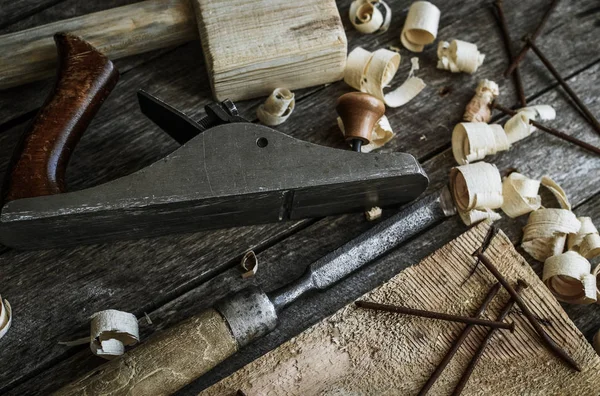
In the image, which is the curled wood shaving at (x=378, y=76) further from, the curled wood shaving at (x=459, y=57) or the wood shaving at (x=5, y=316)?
the wood shaving at (x=5, y=316)

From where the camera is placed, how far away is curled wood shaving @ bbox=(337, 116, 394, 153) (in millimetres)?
2057

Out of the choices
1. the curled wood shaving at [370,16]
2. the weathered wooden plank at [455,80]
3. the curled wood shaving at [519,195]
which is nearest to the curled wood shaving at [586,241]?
the curled wood shaving at [519,195]

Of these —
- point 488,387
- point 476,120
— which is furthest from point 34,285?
point 476,120

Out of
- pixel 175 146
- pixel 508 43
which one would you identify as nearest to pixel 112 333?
pixel 175 146

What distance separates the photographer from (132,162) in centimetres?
203

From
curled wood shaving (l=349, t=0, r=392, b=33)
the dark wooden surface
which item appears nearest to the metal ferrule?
the dark wooden surface

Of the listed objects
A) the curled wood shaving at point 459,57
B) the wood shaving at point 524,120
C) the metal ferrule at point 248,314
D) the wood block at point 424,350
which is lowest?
the wood block at point 424,350

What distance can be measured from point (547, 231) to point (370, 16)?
2.97ft

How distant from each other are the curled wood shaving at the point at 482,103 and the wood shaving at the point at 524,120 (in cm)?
8

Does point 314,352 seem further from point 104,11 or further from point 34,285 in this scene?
point 104,11

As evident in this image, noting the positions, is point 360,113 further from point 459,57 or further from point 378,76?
point 459,57

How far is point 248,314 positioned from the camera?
1665 mm

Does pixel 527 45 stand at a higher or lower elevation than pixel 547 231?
higher

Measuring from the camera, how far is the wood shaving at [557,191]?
203cm
